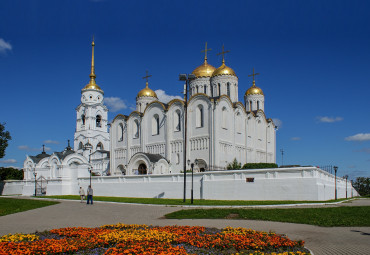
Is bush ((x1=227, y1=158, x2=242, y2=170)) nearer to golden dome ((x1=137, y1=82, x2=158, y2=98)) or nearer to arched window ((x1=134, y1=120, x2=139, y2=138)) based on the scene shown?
arched window ((x1=134, y1=120, x2=139, y2=138))

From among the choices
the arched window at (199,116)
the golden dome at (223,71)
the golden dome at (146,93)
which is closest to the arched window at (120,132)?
the golden dome at (146,93)

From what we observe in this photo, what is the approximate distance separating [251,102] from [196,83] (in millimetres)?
9508

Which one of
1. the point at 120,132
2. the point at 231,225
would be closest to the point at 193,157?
the point at 120,132

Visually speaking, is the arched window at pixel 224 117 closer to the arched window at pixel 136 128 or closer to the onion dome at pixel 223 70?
the onion dome at pixel 223 70

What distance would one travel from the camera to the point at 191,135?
132 feet

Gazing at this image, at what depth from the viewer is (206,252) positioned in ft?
26.2

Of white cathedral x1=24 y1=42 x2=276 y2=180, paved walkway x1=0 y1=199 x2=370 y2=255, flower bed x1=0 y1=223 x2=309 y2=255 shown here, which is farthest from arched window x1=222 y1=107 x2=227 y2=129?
flower bed x1=0 y1=223 x2=309 y2=255

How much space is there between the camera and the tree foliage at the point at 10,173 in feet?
202

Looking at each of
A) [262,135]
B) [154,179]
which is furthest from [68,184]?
[262,135]

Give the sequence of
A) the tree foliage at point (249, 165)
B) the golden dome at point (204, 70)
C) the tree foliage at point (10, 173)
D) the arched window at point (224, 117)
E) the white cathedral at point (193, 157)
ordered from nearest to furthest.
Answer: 1. the white cathedral at point (193, 157)
2. the tree foliage at point (249, 165)
3. the arched window at point (224, 117)
4. the golden dome at point (204, 70)
5. the tree foliage at point (10, 173)

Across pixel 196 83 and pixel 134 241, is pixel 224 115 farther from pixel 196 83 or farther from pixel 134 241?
pixel 134 241

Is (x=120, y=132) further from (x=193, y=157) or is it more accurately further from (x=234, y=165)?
(x=234, y=165)

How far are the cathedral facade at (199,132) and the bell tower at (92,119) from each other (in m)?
14.2

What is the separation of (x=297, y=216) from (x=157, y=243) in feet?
24.2
